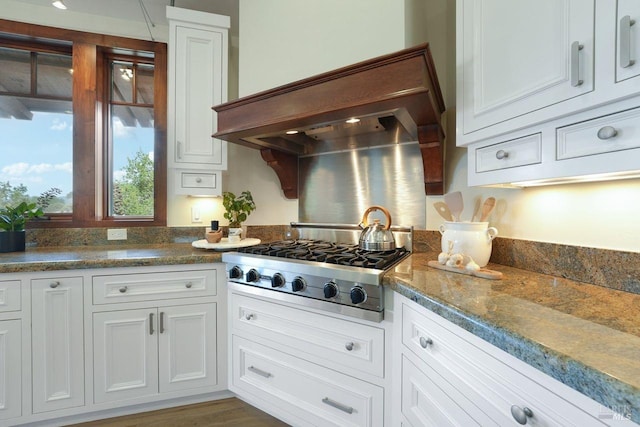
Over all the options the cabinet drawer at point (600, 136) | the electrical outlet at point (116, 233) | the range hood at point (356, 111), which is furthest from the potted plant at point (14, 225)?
the cabinet drawer at point (600, 136)

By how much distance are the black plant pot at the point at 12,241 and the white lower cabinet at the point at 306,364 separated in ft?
4.70

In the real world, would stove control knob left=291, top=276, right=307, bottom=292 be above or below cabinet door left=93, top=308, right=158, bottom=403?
above

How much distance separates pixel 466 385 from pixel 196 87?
2.28m

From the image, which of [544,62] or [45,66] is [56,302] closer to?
[45,66]

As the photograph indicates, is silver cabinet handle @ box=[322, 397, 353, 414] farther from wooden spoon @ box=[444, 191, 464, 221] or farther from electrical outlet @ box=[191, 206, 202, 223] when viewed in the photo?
electrical outlet @ box=[191, 206, 202, 223]

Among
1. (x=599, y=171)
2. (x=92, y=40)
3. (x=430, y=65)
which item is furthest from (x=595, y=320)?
(x=92, y=40)

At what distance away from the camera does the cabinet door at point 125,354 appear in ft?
→ 5.05

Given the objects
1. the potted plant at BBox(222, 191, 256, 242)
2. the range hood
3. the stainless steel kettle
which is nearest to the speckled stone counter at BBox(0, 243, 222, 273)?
the potted plant at BBox(222, 191, 256, 242)

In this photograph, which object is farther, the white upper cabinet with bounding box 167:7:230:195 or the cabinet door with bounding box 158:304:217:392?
the white upper cabinet with bounding box 167:7:230:195

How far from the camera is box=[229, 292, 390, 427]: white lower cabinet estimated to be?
1192 millimetres

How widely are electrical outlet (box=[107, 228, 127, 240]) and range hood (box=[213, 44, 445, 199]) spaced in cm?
110

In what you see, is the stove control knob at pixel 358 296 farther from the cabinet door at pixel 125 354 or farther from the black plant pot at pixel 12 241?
the black plant pot at pixel 12 241

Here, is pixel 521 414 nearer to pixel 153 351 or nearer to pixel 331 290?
pixel 331 290

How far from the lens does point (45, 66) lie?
2066 millimetres
